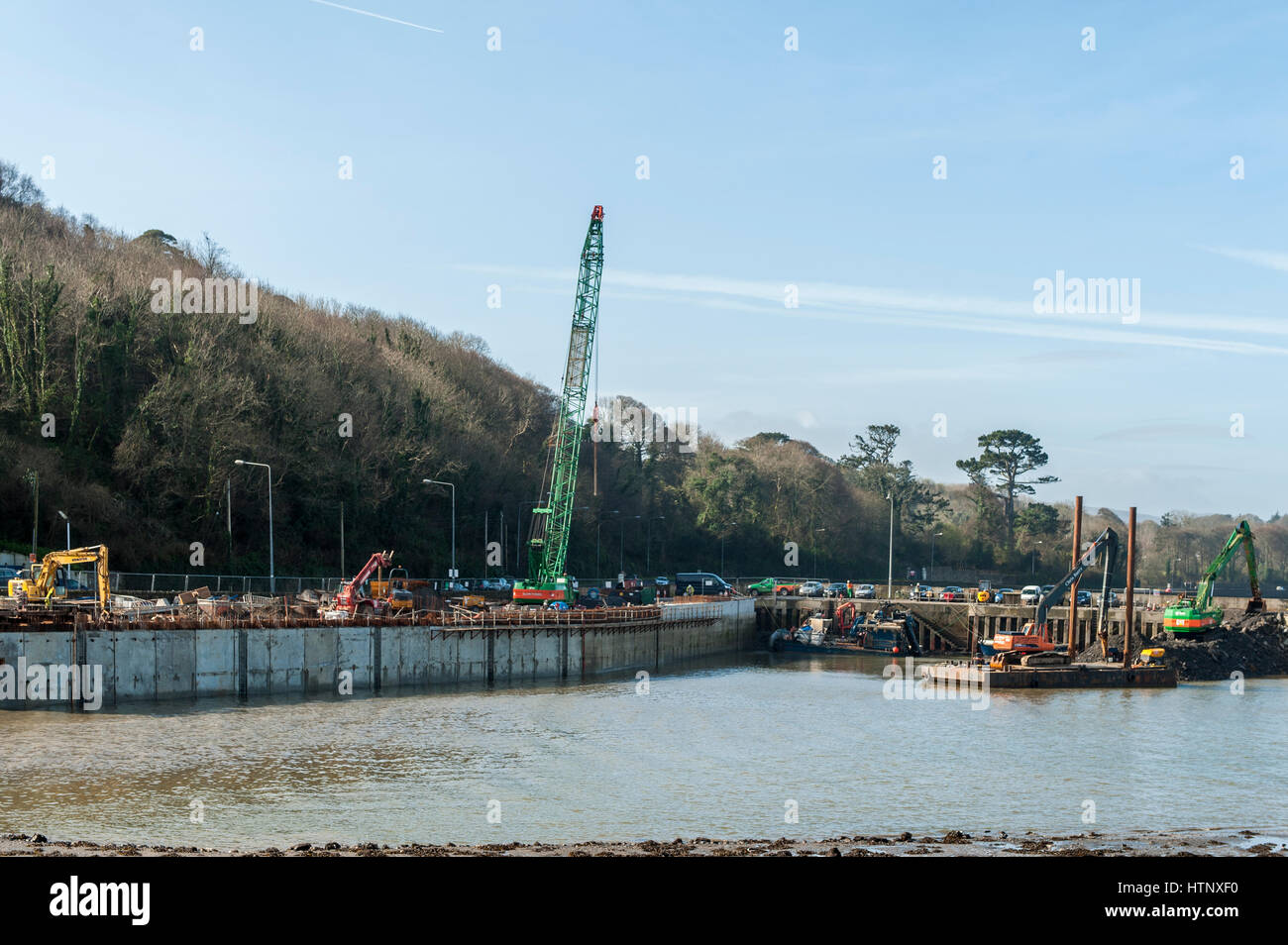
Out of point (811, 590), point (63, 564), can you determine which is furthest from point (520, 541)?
point (63, 564)

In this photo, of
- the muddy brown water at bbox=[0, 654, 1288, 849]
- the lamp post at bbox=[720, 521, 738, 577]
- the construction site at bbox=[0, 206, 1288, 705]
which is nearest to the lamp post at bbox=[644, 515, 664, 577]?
the lamp post at bbox=[720, 521, 738, 577]

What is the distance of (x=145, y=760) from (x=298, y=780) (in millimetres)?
6990

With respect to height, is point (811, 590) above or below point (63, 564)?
below

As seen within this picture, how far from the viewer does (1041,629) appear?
7606 centimetres

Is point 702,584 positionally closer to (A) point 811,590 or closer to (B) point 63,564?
(A) point 811,590

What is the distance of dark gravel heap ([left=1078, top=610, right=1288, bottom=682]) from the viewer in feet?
254

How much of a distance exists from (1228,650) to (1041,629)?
55.0 feet

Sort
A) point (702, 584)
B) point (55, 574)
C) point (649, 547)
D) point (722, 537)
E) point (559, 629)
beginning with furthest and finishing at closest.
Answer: point (722, 537) < point (649, 547) < point (702, 584) < point (559, 629) < point (55, 574)

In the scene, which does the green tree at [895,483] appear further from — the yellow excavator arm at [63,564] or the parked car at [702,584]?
the yellow excavator arm at [63,564]

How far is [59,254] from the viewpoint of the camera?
104m

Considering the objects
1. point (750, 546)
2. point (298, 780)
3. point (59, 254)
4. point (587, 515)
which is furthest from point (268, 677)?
point (750, 546)

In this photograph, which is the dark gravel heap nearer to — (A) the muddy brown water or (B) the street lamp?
(A) the muddy brown water

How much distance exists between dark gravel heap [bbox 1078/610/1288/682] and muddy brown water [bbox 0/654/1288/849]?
46.4 ft
